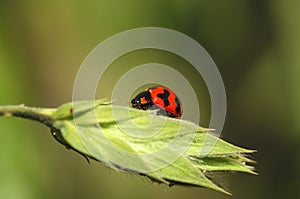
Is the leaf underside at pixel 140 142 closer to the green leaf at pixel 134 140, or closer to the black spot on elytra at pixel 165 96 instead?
the green leaf at pixel 134 140

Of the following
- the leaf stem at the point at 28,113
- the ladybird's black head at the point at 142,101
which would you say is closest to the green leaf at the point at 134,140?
the leaf stem at the point at 28,113

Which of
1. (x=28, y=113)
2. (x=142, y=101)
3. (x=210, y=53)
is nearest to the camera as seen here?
(x=28, y=113)

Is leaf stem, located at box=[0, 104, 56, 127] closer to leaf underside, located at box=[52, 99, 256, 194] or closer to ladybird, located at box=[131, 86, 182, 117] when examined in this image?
leaf underside, located at box=[52, 99, 256, 194]

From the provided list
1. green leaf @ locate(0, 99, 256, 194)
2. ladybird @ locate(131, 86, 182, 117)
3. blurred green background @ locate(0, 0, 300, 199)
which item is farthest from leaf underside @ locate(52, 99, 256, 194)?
blurred green background @ locate(0, 0, 300, 199)

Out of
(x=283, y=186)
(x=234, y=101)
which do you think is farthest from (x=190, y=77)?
(x=283, y=186)

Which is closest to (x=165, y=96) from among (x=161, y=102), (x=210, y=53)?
(x=161, y=102)

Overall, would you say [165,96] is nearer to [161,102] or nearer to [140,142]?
[161,102]
